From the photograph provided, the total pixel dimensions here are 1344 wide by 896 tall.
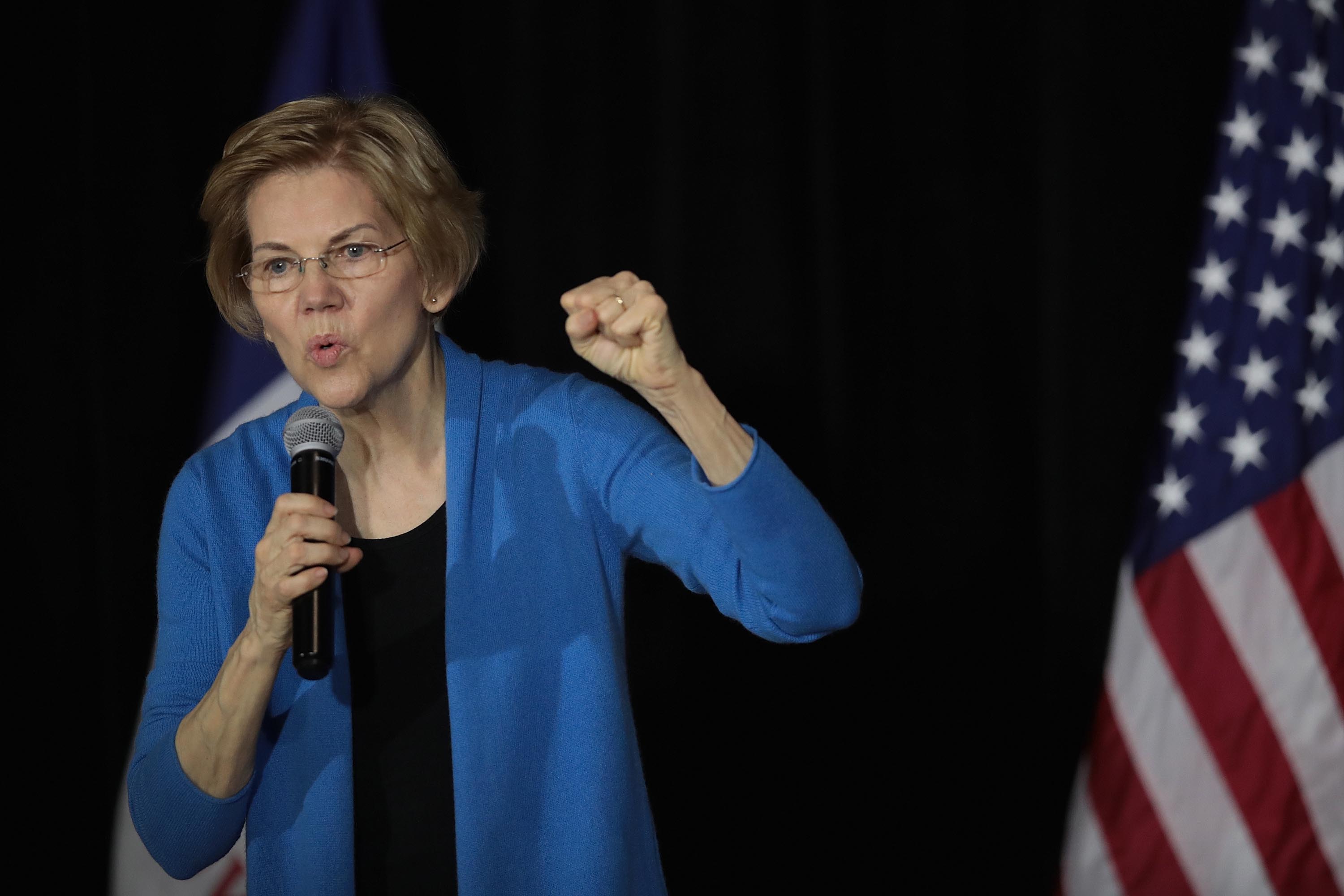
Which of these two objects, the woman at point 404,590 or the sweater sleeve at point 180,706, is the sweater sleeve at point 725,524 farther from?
the sweater sleeve at point 180,706

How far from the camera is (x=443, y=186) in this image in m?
1.45

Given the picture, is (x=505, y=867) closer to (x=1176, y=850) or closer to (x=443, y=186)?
(x=443, y=186)

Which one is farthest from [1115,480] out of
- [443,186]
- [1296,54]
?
[443,186]

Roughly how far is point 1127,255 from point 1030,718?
0.99 meters

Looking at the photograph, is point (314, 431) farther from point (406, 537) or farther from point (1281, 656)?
point (1281, 656)

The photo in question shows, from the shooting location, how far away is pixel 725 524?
3.72 feet

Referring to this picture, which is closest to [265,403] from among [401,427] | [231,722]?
[401,427]

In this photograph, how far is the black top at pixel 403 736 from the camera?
1.34 meters

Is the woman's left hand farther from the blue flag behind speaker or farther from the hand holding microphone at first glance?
the blue flag behind speaker

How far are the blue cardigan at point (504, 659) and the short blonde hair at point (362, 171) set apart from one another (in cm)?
19

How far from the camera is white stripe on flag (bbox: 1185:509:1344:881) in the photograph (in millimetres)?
2324

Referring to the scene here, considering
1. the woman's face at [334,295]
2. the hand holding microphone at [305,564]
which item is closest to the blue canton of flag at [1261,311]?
the woman's face at [334,295]

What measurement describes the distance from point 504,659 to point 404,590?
6.6 inches

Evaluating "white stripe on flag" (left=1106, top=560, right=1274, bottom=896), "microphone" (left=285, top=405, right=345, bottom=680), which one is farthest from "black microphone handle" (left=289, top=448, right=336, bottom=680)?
"white stripe on flag" (left=1106, top=560, right=1274, bottom=896)
